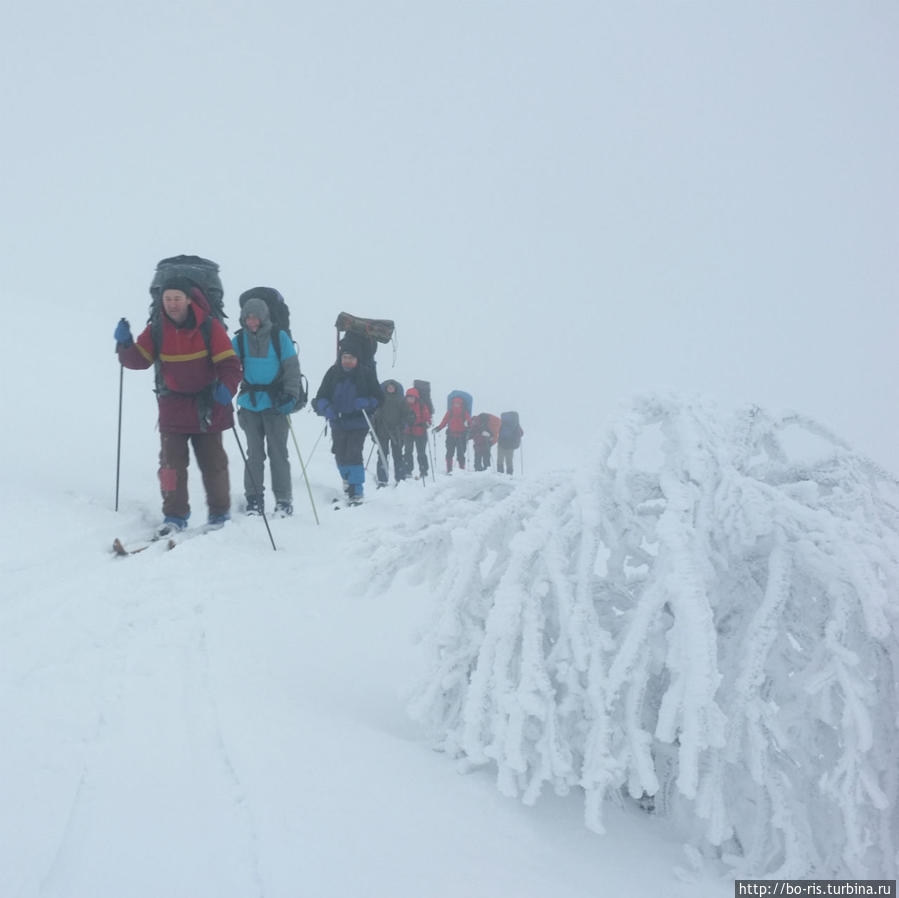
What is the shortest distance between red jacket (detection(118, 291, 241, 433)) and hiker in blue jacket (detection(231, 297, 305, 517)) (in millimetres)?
997

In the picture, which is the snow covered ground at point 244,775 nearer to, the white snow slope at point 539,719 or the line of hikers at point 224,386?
the white snow slope at point 539,719

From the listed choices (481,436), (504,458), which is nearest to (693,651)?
(481,436)

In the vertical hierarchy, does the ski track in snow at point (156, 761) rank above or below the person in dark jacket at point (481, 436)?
above

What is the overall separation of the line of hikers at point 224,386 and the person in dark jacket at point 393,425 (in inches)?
126

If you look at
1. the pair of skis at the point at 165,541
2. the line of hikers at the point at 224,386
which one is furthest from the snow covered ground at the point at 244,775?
the line of hikers at the point at 224,386

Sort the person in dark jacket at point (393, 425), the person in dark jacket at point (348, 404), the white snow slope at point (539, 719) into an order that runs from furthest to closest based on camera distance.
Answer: the person in dark jacket at point (393, 425) → the person in dark jacket at point (348, 404) → the white snow slope at point (539, 719)

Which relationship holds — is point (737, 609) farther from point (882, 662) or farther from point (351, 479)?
point (351, 479)

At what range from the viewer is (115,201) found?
15350cm

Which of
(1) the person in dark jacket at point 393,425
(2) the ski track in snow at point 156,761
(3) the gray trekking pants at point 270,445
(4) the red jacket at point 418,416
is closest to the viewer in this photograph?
(2) the ski track in snow at point 156,761

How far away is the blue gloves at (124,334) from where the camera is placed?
4.93m

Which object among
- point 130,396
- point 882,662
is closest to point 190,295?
point 882,662

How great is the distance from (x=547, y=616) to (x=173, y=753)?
126 cm

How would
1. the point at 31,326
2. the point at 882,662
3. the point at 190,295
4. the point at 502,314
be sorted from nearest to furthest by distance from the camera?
the point at 882,662, the point at 190,295, the point at 31,326, the point at 502,314

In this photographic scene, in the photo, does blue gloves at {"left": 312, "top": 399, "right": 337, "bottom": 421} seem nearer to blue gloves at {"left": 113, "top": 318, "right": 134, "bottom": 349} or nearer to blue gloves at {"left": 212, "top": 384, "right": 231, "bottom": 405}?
blue gloves at {"left": 212, "top": 384, "right": 231, "bottom": 405}
